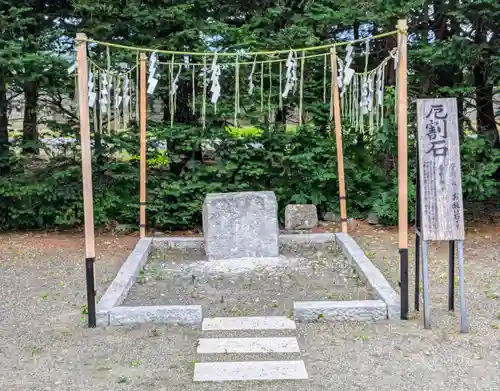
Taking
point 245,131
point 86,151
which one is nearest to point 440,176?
point 86,151

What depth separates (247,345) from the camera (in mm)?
3566

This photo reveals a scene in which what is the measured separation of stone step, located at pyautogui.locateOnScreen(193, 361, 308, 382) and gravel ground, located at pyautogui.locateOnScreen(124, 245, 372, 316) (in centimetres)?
95

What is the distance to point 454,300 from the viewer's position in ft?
14.3

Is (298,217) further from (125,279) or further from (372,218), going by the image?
(125,279)

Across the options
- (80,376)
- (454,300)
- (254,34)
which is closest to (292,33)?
(254,34)

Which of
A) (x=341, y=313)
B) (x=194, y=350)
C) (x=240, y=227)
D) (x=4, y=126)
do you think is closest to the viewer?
(x=194, y=350)

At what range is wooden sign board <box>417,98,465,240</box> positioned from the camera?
3742 millimetres

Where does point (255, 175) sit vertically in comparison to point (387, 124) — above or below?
below

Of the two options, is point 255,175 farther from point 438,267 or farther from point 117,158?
point 438,267

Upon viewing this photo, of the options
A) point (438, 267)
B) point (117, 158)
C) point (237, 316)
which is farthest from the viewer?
point (117, 158)

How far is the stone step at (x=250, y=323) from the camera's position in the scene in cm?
388

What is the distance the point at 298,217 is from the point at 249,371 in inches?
170

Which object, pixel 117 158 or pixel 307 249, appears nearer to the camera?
pixel 307 249

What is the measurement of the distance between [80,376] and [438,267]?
3727 millimetres
